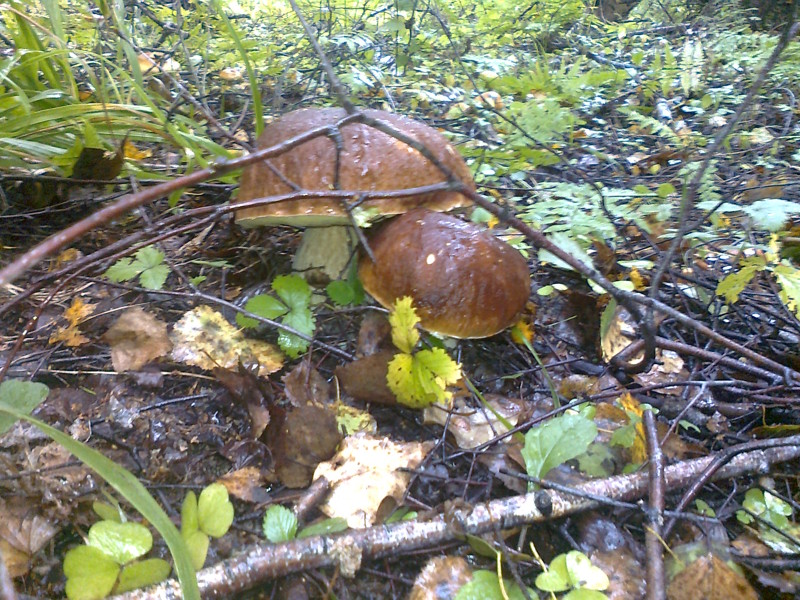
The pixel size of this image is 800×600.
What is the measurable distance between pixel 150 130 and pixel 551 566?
2.01m

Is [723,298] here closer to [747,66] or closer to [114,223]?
[114,223]

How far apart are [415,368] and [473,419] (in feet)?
0.86

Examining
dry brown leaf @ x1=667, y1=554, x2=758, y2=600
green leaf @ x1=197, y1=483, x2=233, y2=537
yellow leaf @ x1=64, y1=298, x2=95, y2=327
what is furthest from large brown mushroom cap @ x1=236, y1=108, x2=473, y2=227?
dry brown leaf @ x1=667, y1=554, x2=758, y2=600

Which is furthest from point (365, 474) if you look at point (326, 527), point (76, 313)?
point (76, 313)

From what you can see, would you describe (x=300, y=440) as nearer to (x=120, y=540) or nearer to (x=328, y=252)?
(x=120, y=540)

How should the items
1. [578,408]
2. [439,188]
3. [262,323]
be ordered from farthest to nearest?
[262,323], [578,408], [439,188]

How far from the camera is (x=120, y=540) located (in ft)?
3.32

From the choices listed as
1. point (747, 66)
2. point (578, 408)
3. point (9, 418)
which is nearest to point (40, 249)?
point (9, 418)

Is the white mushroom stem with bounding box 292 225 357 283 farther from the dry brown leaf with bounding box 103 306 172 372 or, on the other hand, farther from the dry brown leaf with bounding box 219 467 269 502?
the dry brown leaf with bounding box 219 467 269 502

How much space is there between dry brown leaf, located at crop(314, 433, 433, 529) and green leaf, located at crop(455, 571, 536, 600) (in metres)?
0.27

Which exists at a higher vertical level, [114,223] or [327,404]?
[114,223]

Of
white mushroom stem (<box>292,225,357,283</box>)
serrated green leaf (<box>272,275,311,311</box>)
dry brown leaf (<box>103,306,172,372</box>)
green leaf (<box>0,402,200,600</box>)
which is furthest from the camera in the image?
white mushroom stem (<box>292,225,357,283</box>)

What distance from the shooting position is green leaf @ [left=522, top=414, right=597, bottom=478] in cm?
119

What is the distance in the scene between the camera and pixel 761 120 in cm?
396
